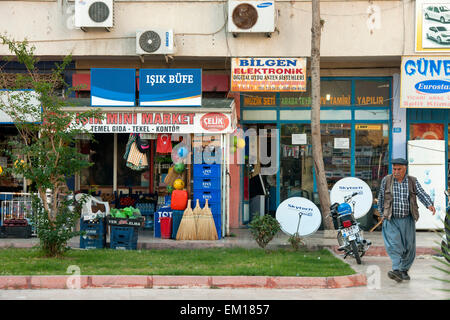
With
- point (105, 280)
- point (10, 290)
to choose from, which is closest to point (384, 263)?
point (105, 280)

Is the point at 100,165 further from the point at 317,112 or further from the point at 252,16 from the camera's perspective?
the point at 317,112

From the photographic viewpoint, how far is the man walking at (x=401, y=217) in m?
10.2

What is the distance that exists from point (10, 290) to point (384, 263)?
6.83m

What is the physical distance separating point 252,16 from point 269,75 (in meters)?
1.47

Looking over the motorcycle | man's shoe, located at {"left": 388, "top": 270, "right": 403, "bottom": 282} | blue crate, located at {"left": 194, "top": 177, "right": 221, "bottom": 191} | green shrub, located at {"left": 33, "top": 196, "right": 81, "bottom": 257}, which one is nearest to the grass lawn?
green shrub, located at {"left": 33, "top": 196, "right": 81, "bottom": 257}

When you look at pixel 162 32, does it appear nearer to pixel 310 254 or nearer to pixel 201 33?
pixel 201 33

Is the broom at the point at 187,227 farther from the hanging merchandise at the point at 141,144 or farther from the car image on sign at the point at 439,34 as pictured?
the car image on sign at the point at 439,34

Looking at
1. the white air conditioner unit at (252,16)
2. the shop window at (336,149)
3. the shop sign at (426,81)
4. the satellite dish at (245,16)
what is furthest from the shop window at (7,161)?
the shop sign at (426,81)

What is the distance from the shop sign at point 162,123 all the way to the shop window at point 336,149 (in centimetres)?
375

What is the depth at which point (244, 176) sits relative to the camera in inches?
682

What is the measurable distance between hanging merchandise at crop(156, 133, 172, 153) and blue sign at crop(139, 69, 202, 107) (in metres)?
1.35

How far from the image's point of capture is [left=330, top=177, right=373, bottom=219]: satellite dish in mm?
13117

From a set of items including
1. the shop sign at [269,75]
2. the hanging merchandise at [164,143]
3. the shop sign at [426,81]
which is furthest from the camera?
the shop sign at [269,75]

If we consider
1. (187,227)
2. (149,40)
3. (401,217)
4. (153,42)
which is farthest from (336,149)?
(401,217)
